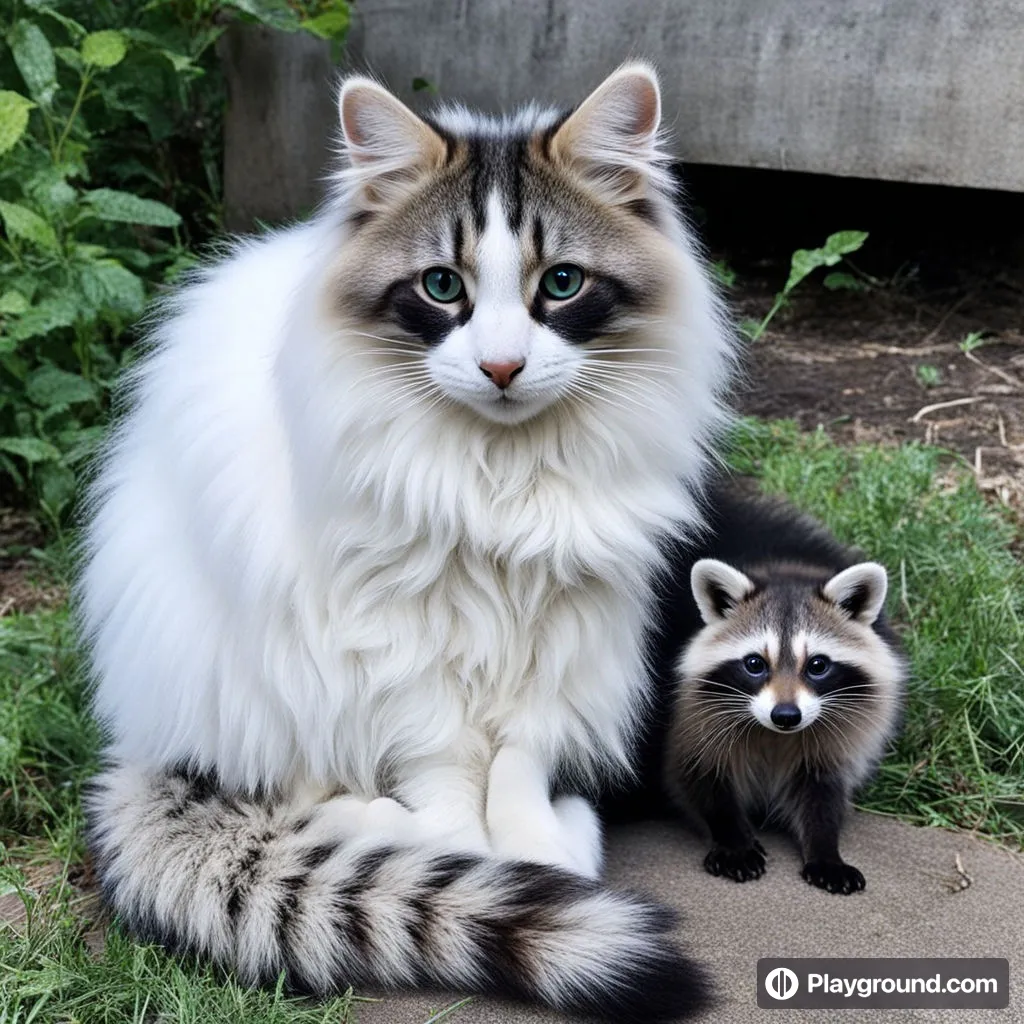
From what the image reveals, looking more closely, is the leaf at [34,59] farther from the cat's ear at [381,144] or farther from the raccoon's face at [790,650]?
the raccoon's face at [790,650]

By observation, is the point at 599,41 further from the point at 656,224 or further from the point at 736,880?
the point at 736,880

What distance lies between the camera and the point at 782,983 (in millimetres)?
2465

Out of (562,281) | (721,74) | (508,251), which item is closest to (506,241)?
(508,251)

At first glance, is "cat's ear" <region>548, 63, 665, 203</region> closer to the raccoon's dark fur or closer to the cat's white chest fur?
the cat's white chest fur

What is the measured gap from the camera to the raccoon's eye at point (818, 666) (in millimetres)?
2848

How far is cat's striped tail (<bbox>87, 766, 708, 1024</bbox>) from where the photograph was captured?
7.43 ft

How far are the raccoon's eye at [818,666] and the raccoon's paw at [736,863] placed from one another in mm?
438

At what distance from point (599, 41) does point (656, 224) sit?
2.94 m

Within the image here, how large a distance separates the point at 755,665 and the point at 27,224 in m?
2.69

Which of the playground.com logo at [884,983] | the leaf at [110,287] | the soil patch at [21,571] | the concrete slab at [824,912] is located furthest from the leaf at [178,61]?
the playground.com logo at [884,983]

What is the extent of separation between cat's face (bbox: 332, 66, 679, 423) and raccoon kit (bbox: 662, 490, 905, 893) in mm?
670

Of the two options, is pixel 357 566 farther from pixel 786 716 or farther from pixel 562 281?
pixel 786 716

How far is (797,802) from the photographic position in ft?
9.77

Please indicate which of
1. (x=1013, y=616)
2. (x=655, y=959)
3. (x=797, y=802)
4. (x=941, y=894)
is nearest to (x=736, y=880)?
(x=797, y=802)
